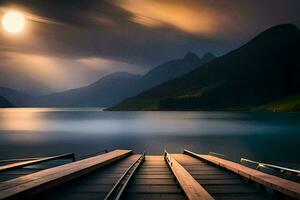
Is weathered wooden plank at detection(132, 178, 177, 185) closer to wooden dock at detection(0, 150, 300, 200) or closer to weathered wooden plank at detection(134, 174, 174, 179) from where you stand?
wooden dock at detection(0, 150, 300, 200)

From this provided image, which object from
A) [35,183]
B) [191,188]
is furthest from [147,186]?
[35,183]

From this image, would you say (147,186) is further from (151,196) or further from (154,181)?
(151,196)

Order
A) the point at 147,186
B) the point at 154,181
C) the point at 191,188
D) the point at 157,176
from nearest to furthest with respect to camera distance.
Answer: the point at 191,188 < the point at 147,186 < the point at 154,181 < the point at 157,176

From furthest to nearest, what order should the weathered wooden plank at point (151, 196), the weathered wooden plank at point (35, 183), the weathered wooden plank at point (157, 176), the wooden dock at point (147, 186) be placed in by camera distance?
the weathered wooden plank at point (157, 176), the weathered wooden plank at point (151, 196), the wooden dock at point (147, 186), the weathered wooden plank at point (35, 183)

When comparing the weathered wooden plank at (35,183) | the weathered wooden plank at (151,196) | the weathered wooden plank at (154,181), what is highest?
the weathered wooden plank at (35,183)

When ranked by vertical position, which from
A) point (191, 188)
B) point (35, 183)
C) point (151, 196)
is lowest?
point (151, 196)

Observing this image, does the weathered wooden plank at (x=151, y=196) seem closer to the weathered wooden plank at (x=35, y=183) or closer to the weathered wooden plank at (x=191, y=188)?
the weathered wooden plank at (x=191, y=188)

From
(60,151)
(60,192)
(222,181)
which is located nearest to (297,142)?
(60,151)

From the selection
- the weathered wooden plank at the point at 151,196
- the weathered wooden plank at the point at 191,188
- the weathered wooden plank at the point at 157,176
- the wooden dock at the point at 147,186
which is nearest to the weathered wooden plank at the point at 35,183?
the wooden dock at the point at 147,186

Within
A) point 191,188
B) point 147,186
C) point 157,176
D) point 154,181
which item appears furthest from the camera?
point 157,176

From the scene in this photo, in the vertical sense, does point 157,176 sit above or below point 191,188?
above

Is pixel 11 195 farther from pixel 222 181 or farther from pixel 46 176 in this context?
pixel 222 181

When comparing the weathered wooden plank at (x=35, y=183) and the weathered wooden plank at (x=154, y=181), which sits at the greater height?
the weathered wooden plank at (x=35, y=183)

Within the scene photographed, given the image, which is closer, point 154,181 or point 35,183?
point 35,183
